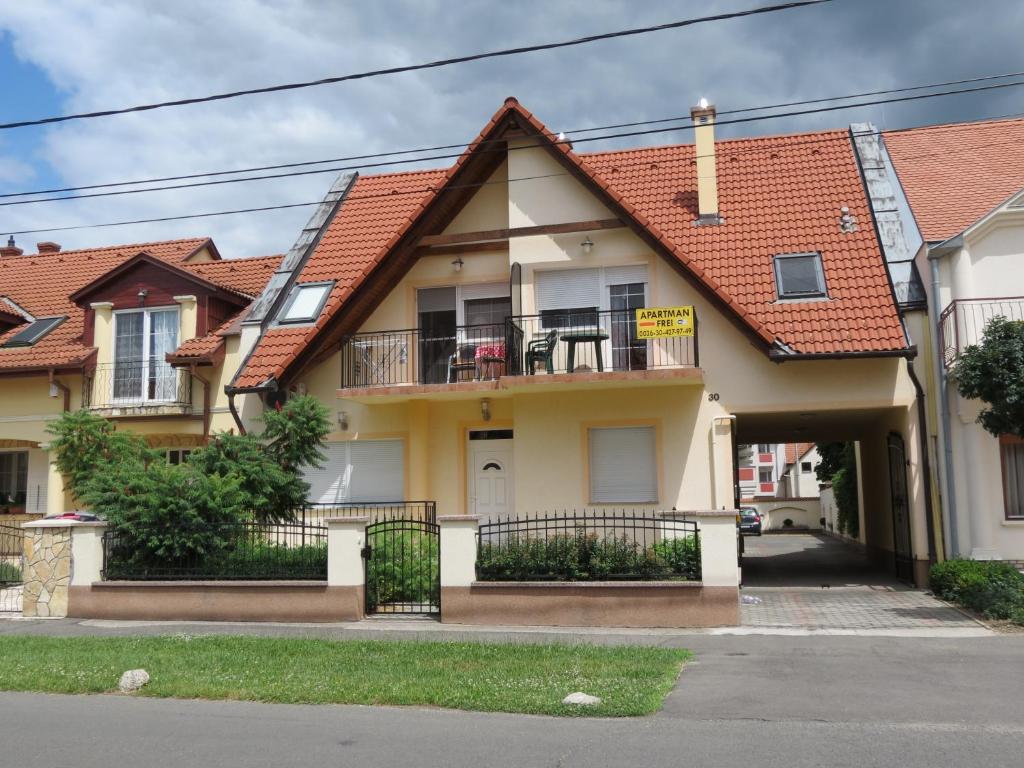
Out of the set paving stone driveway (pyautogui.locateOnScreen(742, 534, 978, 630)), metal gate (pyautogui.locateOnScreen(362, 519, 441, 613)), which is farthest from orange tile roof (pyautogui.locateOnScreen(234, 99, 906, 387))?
metal gate (pyautogui.locateOnScreen(362, 519, 441, 613))

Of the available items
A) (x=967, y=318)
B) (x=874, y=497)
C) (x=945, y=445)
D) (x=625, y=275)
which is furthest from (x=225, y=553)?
(x=874, y=497)

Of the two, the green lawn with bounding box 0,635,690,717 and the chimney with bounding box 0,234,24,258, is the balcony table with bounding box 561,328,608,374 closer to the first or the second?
the green lawn with bounding box 0,635,690,717

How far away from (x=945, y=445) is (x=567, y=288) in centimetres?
687

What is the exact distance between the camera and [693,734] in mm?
6961

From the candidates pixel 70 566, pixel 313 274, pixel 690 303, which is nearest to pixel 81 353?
pixel 313 274

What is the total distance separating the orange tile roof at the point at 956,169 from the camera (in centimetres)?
1659

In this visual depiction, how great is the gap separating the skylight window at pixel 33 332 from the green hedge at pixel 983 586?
18.6 metres

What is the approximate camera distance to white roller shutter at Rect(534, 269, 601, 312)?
1725 centimetres

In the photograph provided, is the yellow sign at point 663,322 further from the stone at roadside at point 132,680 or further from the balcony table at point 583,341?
the stone at roadside at point 132,680

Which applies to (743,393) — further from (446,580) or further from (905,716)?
(905,716)

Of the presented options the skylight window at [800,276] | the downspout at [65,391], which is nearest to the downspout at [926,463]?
the skylight window at [800,276]

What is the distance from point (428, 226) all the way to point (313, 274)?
10.0ft

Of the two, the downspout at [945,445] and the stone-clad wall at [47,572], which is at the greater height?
the downspout at [945,445]

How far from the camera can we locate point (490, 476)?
17.5 m
